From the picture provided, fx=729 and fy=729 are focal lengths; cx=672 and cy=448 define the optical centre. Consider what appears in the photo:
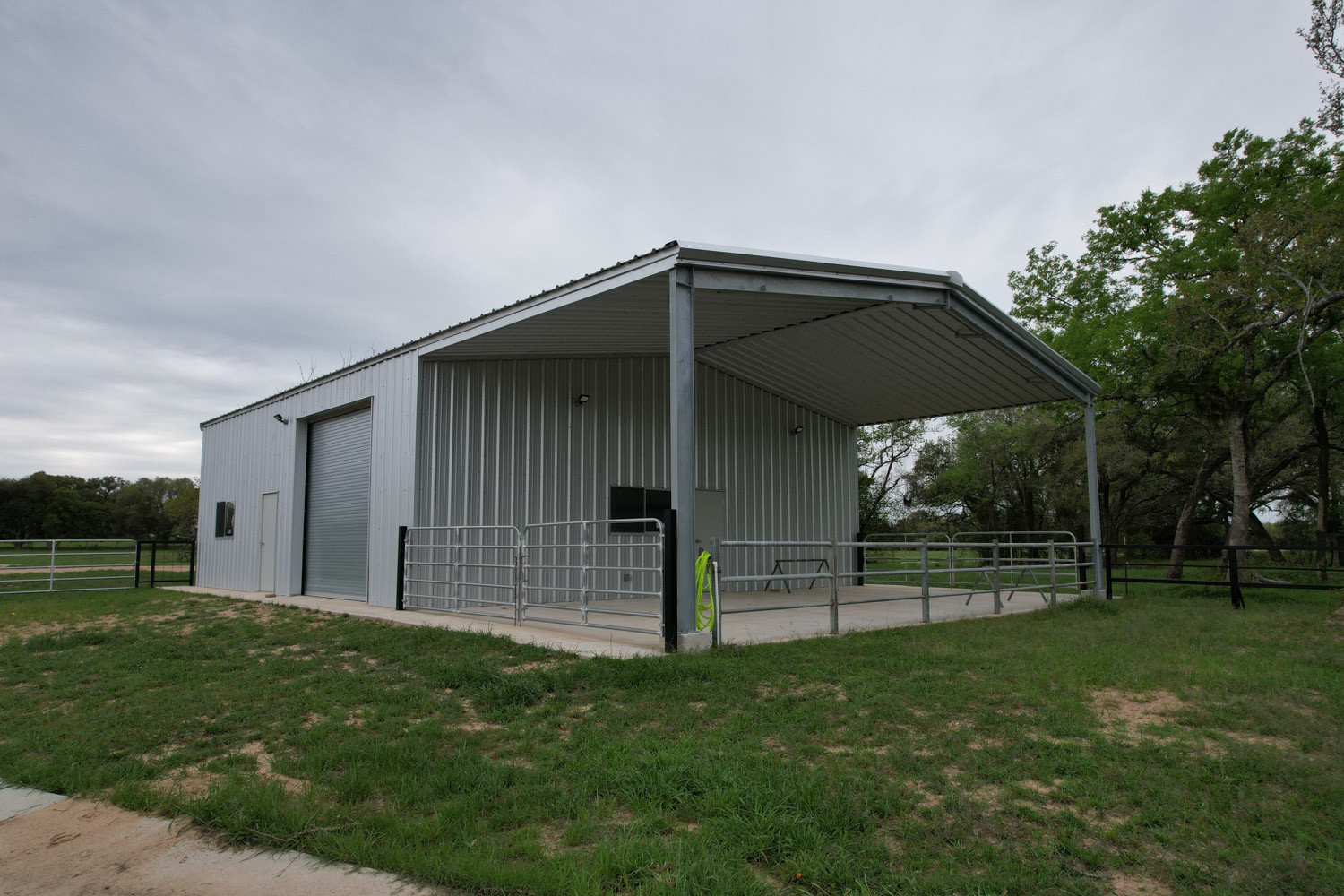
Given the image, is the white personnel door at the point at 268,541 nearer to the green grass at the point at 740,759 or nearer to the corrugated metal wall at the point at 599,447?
the corrugated metal wall at the point at 599,447

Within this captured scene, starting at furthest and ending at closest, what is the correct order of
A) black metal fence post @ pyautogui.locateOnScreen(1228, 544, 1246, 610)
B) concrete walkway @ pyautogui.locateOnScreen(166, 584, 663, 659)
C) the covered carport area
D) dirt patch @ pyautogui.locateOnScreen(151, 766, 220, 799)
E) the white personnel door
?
1. the white personnel door
2. black metal fence post @ pyautogui.locateOnScreen(1228, 544, 1246, 610)
3. the covered carport area
4. concrete walkway @ pyautogui.locateOnScreen(166, 584, 663, 659)
5. dirt patch @ pyautogui.locateOnScreen(151, 766, 220, 799)

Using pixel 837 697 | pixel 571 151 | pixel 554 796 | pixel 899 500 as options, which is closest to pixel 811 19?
pixel 571 151

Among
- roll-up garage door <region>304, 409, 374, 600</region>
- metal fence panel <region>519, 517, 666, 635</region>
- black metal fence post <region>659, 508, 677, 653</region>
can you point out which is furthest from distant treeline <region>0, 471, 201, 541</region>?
black metal fence post <region>659, 508, 677, 653</region>

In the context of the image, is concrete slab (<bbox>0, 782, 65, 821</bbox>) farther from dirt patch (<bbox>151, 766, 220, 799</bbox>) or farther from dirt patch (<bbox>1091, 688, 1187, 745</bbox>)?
dirt patch (<bbox>1091, 688, 1187, 745</bbox>)

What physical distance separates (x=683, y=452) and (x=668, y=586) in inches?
46.4

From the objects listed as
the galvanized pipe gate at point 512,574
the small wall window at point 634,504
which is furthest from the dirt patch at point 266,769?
the small wall window at point 634,504

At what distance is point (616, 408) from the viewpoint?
1213 centimetres

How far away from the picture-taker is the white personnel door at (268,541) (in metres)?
13.8

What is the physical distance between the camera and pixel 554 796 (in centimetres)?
319

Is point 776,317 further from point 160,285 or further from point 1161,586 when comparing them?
point 160,285

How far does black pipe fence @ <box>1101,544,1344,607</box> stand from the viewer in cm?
1026

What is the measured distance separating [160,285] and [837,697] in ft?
54.0

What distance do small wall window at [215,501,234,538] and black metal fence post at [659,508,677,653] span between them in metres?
12.9

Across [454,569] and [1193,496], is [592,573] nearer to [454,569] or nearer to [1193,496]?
[454,569]
